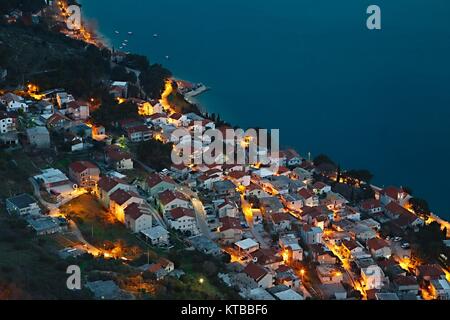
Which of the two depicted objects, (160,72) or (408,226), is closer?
(408,226)

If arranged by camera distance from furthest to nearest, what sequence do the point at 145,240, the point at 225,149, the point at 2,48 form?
the point at 2,48, the point at 225,149, the point at 145,240

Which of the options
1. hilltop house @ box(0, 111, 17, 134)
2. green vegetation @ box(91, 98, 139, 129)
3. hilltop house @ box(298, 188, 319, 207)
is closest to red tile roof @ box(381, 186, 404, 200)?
hilltop house @ box(298, 188, 319, 207)

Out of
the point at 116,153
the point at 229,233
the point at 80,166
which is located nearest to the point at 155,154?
the point at 116,153

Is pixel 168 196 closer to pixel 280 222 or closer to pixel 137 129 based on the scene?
pixel 280 222

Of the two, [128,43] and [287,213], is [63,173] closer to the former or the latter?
[287,213]

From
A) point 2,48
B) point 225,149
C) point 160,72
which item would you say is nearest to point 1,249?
point 225,149

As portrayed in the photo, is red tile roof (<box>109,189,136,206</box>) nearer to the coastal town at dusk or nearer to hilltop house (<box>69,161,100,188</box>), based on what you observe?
the coastal town at dusk
